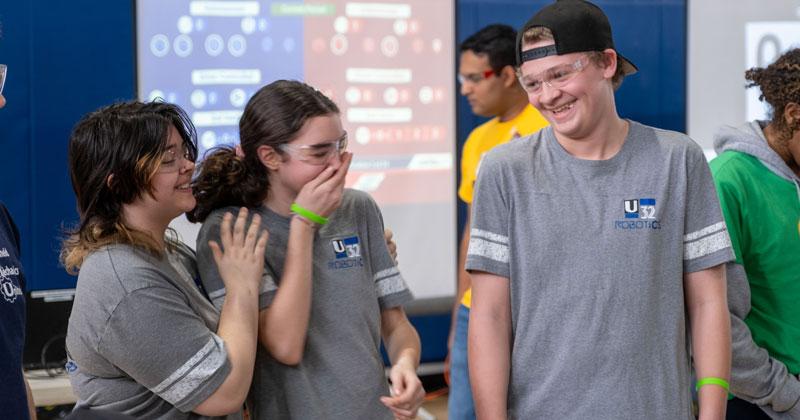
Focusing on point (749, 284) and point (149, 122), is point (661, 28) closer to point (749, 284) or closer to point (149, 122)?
point (749, 284)

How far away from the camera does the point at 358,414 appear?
6.03 ft

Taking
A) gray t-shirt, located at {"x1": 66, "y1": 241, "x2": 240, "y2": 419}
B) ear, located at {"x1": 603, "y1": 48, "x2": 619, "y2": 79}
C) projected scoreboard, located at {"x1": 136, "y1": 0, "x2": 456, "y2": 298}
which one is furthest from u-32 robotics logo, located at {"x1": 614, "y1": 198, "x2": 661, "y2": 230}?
projected scoreboard, located at {"x1": 136, "y1": 0, "x2": 456, "y2": 298}

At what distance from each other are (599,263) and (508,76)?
2.12 metres

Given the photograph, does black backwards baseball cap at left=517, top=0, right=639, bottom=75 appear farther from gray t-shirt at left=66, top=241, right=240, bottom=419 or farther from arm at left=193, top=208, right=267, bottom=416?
gray t-shirt at left=66, top=241, right=240, bottom=419

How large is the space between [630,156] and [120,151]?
0.94 m


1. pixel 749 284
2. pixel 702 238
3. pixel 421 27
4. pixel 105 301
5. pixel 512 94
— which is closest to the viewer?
pixel 105 301

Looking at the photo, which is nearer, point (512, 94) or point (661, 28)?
point (512, 94)

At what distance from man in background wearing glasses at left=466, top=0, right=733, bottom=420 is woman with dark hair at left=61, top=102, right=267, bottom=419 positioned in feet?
1.46

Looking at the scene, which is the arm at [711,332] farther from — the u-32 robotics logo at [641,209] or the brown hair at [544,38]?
the brown hair at [544,38]

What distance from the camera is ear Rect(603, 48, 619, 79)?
1789 mm

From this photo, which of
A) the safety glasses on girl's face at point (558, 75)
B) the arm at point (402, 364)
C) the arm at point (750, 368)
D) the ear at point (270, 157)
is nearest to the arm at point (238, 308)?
the ear at point (270, 157)

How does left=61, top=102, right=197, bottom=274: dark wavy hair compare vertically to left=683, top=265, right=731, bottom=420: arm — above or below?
above

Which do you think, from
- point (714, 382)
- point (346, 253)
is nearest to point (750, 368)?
point (714, 382)

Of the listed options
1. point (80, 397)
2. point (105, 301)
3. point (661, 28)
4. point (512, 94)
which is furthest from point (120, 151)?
point (661, 28)
